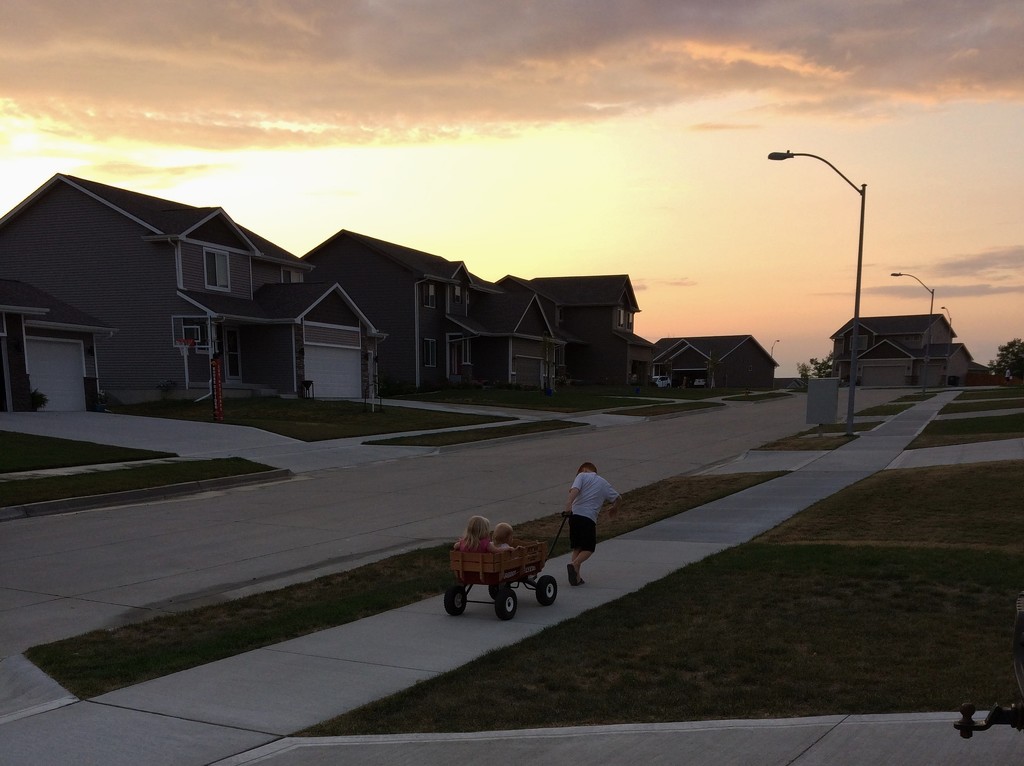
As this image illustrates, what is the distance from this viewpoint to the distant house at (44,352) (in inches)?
1123

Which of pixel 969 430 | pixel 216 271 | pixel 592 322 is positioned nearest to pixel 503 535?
pixel 969 430

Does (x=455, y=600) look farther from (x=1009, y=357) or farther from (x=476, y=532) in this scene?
(x=1009, y=357)

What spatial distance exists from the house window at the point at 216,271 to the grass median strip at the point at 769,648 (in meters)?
32.7

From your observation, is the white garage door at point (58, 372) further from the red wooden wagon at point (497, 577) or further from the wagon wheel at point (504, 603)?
the wagon wheel at point (504, 603)

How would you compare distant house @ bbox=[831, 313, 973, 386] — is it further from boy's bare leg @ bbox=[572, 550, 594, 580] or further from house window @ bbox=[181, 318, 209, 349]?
boy's bare leg @ bbox=[572, 550, 594, 580]

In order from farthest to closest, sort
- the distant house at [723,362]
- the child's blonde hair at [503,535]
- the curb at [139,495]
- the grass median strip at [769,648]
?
the distant house at [723,362] → the curb at [139,495] → the child's blonde hair at [503,535] → the grass median strip at [769,648]

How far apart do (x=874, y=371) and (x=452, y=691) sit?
317 ft

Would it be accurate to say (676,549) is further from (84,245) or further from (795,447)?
(84,245)

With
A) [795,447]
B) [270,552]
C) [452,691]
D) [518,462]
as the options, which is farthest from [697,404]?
[452,691]

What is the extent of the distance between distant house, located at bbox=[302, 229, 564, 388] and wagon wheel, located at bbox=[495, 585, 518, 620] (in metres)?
41.7

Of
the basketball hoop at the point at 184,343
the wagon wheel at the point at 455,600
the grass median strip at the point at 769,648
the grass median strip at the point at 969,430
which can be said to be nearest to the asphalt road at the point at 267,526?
the wagon wheel at the point at 455,600

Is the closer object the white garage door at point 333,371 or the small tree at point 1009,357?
the white garage door at point 333,371

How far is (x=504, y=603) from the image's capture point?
25.3 ft

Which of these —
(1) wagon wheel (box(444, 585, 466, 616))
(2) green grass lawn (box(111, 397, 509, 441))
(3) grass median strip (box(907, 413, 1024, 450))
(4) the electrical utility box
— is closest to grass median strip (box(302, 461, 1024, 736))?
(1) wagon wheel (box(444, 585, 466, 616))
